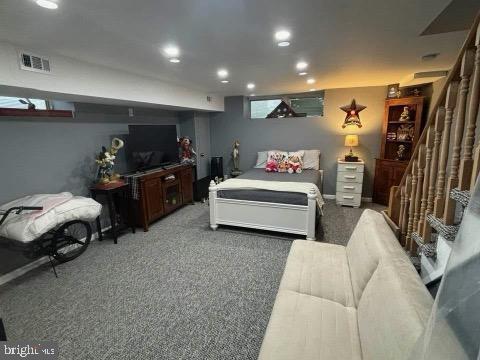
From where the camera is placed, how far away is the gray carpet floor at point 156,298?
1682 millimetres

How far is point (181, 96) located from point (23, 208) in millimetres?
2681

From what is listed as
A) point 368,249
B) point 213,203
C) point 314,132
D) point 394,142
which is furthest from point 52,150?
point 394,142

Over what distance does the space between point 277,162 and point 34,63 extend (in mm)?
3766

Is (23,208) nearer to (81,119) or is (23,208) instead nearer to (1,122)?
(1,122)

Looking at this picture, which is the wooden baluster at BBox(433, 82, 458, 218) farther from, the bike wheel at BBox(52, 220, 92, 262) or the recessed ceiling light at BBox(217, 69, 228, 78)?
the bike wheel at BBox(52, 220, 92, 262)

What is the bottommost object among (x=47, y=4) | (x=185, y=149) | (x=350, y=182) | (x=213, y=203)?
(x=213, y=203)

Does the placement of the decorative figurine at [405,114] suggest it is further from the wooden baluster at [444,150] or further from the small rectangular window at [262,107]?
the wooden baluster at [444,150]

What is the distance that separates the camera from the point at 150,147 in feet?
12.7

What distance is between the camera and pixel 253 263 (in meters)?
2.66

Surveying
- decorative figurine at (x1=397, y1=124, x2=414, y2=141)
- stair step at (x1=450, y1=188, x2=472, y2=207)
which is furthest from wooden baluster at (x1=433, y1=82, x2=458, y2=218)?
decorative figurine at (x1=397, y1=124, x2=414, y2=141)

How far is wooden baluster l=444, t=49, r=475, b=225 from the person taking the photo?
1.17 meters

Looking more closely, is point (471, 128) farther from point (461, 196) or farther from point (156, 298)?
point (156, 298)

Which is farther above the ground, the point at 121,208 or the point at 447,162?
the point at 447,162

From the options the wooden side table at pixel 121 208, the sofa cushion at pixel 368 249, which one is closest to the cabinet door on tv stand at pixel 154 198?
the wooden side table at pixel 121 208
